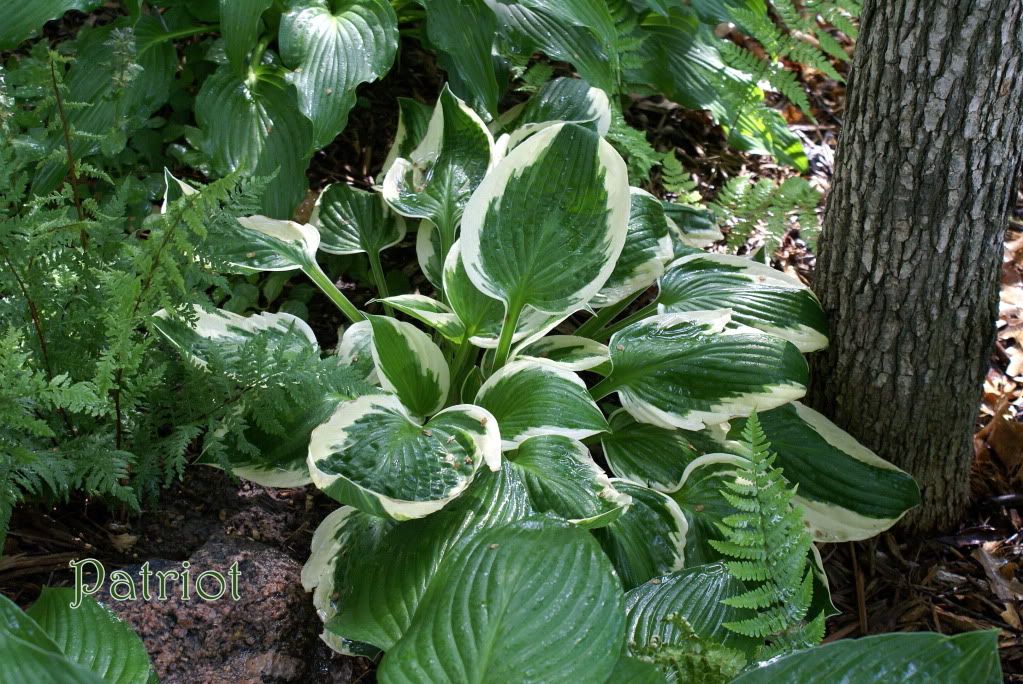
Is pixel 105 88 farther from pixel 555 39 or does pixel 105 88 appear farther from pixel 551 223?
pixel 551 223

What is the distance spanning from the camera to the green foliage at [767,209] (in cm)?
246

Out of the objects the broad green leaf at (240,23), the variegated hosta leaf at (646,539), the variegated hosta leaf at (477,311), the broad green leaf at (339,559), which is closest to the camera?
the broad green leaf at (339,559)

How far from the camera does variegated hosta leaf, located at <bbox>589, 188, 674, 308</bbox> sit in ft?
7.01

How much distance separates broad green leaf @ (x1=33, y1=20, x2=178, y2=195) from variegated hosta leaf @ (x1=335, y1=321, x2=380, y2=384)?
77 centimetres

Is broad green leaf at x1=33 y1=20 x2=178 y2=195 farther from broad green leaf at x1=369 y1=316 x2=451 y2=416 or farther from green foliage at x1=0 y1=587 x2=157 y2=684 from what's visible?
green foliage at x1=0 y1=587 x2=157 y2=684

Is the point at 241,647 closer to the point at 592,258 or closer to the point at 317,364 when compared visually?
the point at 317,364

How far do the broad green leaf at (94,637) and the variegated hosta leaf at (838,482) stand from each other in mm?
1211

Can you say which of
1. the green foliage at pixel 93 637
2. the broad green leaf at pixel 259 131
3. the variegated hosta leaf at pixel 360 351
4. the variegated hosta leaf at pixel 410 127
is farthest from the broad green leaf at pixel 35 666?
the variegated hosta leaf at pixel 410 127

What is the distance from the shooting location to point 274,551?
1.84 m

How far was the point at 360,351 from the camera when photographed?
6.51 ft

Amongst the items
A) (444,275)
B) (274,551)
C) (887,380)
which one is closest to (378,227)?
(444,275)

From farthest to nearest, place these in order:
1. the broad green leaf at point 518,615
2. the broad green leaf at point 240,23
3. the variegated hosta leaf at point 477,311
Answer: the broad green leaf at point 240,23 < the variegated hosta leaf at point 477,311 < the broad green leaf at point 518,615

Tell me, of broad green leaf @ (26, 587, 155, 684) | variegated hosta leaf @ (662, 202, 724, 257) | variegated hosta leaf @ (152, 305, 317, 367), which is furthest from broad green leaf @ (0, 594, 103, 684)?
variegated hosta leaf @ (662, 202, 724, 257)

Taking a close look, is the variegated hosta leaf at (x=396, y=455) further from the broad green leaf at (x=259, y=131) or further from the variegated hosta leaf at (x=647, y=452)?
the broad green leaf at (x=259, y=131)
